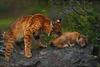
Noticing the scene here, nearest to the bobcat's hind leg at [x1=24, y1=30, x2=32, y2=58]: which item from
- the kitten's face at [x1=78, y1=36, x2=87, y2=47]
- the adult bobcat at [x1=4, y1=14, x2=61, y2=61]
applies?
the adult bobcat at [x1=4, y1=14, x2=61, y2=61]

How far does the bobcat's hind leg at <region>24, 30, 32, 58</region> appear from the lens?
1059 cm

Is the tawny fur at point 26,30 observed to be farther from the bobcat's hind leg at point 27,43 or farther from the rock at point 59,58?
the rock at point 59,58

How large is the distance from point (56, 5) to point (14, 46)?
15.7 ft

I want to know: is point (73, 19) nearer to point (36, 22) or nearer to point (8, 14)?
point (36, 22)

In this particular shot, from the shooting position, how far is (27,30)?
10.6m

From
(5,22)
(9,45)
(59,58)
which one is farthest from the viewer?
(5,22)

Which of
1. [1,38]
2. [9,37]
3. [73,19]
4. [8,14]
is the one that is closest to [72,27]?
[73,19]

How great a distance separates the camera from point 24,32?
10.7 m

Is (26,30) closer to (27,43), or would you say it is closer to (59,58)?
(27,43)

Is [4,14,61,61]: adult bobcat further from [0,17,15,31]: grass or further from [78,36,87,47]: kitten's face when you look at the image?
[0,17,15,31]: grass

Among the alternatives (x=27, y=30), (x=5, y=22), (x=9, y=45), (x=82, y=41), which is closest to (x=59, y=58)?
(x=82, y=41)

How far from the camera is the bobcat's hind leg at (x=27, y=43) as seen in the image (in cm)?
1059

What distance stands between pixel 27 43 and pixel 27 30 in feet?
0.92

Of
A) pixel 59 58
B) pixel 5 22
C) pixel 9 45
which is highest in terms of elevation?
pixel 5 22
